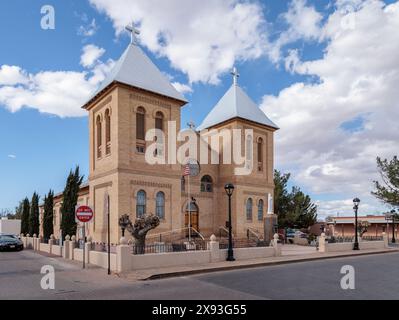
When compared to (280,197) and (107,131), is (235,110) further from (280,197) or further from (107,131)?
(280,197)

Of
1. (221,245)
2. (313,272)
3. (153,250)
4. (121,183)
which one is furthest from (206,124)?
(313,272)

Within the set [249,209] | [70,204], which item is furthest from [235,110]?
[70,204]

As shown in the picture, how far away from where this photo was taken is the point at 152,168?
2698cm

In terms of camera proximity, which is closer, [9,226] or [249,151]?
[249,151]

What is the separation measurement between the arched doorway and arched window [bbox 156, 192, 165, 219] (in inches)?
139

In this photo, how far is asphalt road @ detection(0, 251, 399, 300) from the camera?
10578 millimetres

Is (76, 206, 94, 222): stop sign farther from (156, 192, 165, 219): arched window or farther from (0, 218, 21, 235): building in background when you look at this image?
(0, 218, 21, 235): building in background

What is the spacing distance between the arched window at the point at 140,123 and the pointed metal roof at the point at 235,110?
29.5ft

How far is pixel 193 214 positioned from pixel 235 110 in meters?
9.91

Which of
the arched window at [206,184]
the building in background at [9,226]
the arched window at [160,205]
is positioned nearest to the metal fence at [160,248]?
the arched window at [160,205]

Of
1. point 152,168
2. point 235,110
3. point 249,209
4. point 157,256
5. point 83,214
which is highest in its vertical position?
point 235,110

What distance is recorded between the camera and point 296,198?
46.5 metres

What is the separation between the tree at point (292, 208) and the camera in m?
45.2

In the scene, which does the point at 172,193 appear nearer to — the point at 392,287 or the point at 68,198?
the point at 68,198
